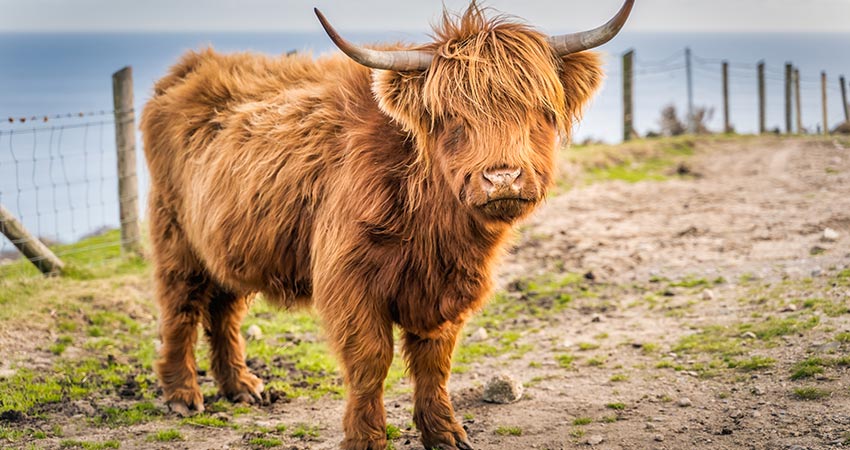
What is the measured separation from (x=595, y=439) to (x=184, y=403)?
2.47 meters

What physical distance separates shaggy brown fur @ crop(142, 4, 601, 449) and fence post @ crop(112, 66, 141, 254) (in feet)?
11.4

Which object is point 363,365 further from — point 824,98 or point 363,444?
point 824,98

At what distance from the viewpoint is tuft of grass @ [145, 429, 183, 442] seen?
4445mm

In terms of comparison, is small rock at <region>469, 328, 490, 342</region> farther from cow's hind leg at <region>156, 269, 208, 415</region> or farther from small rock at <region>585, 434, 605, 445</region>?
small rock at <region>585, 434, 605, 445</region>

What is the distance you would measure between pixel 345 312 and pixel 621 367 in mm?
2170

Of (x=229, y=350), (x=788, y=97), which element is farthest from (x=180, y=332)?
(x=788, y=97)

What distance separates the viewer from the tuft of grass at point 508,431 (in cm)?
428

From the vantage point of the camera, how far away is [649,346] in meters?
5.55

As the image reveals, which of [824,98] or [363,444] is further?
[824,98]

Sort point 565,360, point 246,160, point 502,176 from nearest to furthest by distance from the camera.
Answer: point 502,176
point 246,160
point 565,360

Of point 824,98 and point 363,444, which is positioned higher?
point 824,98

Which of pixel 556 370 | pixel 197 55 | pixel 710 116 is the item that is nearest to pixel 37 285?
pixel 197 55

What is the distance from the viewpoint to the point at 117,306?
676 cm

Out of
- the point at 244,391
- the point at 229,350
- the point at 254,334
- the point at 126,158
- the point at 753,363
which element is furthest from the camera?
the point at 126,158
